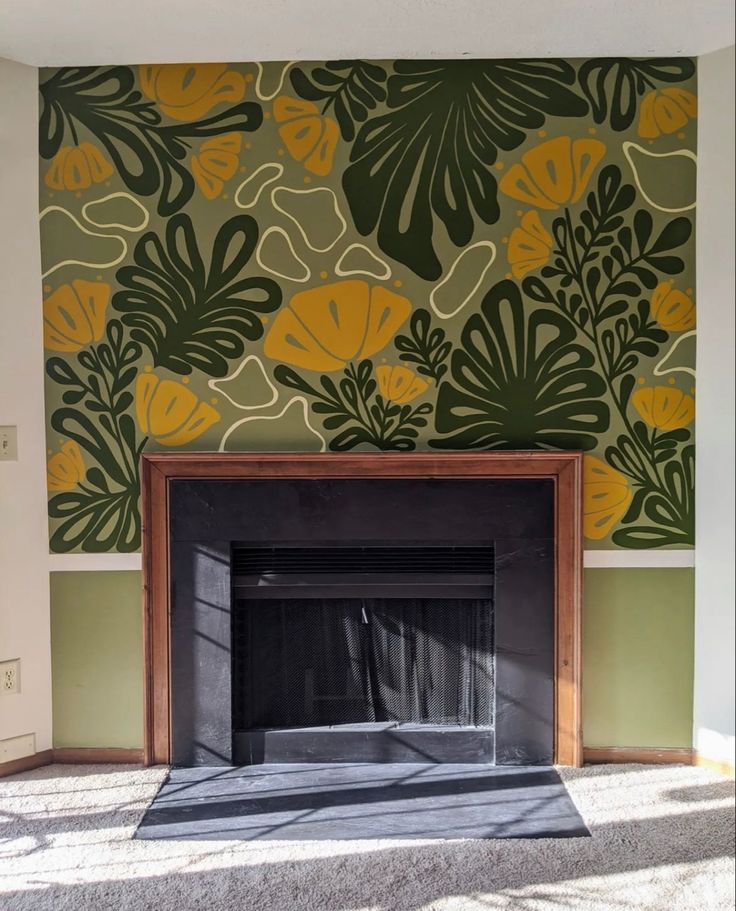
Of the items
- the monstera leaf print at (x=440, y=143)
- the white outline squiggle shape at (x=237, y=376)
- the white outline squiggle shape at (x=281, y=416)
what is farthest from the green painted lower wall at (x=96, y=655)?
the monstera leaf print at (x=440, y=143)

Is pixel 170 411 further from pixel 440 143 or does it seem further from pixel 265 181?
pixel 440 143

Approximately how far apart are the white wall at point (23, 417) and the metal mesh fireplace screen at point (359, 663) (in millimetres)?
598

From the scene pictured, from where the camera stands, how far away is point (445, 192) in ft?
7.79

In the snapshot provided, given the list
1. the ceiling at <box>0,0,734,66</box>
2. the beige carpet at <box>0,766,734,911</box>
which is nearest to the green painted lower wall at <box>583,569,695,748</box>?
the beige carpet at <box>0,766,734,911</box>

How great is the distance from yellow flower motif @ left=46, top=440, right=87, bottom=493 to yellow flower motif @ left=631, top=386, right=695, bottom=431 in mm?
1631

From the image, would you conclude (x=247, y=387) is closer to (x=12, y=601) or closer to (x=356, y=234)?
(x=356, y=234)

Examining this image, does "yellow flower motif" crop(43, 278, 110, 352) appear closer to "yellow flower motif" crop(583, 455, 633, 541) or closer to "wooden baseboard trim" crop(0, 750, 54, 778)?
"wooden baseboard trim" crop(0, 750, 54, 778)

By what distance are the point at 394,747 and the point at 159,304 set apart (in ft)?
4.88

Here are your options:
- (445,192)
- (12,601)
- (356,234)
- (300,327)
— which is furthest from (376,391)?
(12,601)

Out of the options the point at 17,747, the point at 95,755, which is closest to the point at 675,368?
the point at 95,755

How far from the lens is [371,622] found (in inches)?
99.2

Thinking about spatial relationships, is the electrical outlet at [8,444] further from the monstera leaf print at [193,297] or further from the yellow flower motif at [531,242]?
the yellow flower motif at [531,242]

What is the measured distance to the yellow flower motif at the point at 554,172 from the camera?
2.36 m

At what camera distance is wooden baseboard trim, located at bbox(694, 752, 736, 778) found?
235 centimetres
